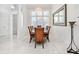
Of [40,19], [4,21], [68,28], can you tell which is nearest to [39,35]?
[40,19]

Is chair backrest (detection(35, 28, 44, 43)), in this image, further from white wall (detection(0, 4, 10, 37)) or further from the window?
white wall (detection(0, 4, 10, 37))

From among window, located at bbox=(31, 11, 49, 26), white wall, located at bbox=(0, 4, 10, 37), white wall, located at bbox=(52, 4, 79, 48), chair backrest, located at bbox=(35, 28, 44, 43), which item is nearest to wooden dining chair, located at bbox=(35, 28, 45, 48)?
chair backrest, located at bbox=(35, 28, 44, 43)

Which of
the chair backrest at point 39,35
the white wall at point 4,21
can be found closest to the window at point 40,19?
the chair backrest at point 39,35

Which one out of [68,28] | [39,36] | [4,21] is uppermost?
[4,21]

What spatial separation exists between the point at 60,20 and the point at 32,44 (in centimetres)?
121

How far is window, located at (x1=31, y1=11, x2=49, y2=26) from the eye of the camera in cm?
411

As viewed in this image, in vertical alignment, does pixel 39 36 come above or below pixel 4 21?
below

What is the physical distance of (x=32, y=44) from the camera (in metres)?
4.09

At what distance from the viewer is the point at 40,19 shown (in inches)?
164

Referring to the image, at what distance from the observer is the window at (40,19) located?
13.5 ft

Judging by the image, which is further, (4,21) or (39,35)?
(39,35)

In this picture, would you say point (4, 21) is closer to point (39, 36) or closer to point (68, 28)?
point (39, 36)

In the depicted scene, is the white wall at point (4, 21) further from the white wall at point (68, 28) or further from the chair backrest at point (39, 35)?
the white wall at point (68, 28)
